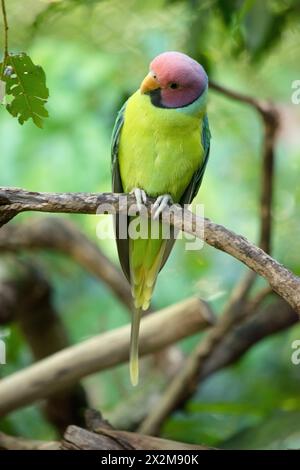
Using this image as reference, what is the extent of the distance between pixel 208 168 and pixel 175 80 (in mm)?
806

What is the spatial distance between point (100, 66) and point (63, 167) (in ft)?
0.91

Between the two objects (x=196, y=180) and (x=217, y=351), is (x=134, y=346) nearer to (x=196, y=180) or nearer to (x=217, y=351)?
(x=196, y=180)

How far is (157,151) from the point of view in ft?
4.18

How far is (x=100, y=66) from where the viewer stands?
1.81m

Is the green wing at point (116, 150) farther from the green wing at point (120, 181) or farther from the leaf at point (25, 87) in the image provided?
the leaf at point (25, 87)

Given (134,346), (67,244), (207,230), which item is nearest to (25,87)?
(207,230)

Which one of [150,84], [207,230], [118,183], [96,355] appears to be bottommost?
[96,355]

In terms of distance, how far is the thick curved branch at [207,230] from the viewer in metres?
1.05

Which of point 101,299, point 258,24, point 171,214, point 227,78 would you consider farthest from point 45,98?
point 101,299

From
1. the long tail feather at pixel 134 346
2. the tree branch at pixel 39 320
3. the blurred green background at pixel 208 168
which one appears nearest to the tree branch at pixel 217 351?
the blurred green background at pixel 208 168
